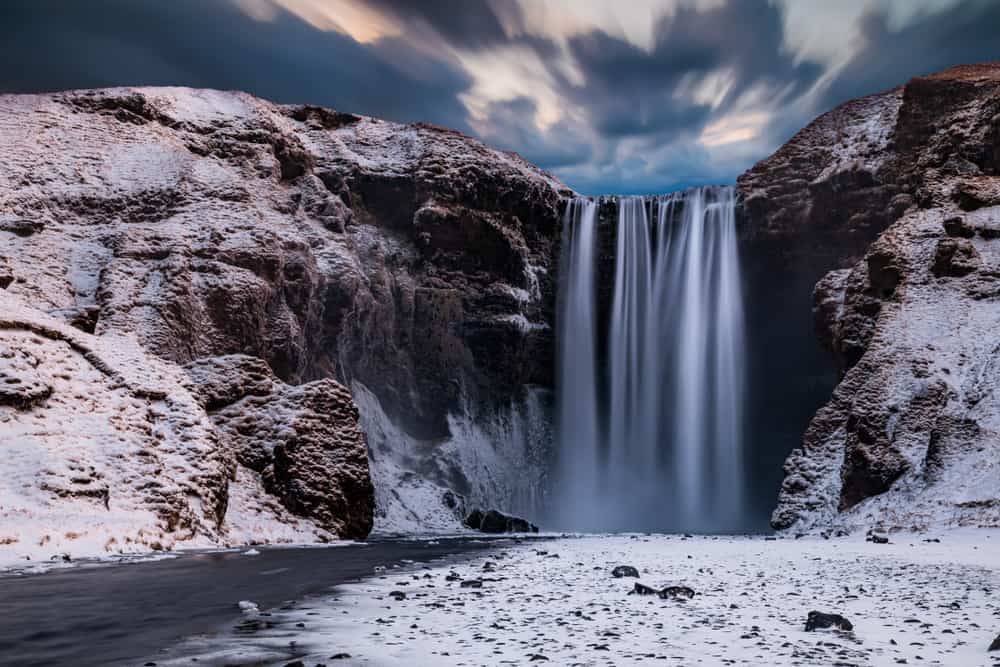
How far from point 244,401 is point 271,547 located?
6730mm

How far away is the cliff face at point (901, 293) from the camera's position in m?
26.4

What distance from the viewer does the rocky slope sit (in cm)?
1948

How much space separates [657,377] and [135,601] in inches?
1726

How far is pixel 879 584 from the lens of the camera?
9977mm

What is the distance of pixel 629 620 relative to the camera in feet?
22.8

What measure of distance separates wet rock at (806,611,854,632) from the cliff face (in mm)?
19234

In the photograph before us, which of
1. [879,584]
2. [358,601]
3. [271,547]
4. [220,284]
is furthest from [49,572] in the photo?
[220,284]

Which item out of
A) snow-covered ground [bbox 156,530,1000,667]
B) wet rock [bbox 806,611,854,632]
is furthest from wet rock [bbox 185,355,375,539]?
wet rock [bbox 806,611,854,632]

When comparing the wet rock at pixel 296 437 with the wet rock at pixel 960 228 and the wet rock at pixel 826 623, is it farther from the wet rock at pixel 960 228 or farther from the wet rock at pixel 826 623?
the wet rock at pixel 960 228

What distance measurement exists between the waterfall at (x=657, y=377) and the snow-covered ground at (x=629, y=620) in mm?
36430

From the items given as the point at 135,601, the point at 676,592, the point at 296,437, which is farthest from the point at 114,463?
the point at 676,592

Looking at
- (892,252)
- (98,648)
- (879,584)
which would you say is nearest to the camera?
(98,648)

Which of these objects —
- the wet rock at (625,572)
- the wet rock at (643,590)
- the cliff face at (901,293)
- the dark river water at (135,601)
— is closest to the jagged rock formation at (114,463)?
the dark river water at (135,601)

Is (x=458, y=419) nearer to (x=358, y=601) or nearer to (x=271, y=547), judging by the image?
(x=271, y=547)
